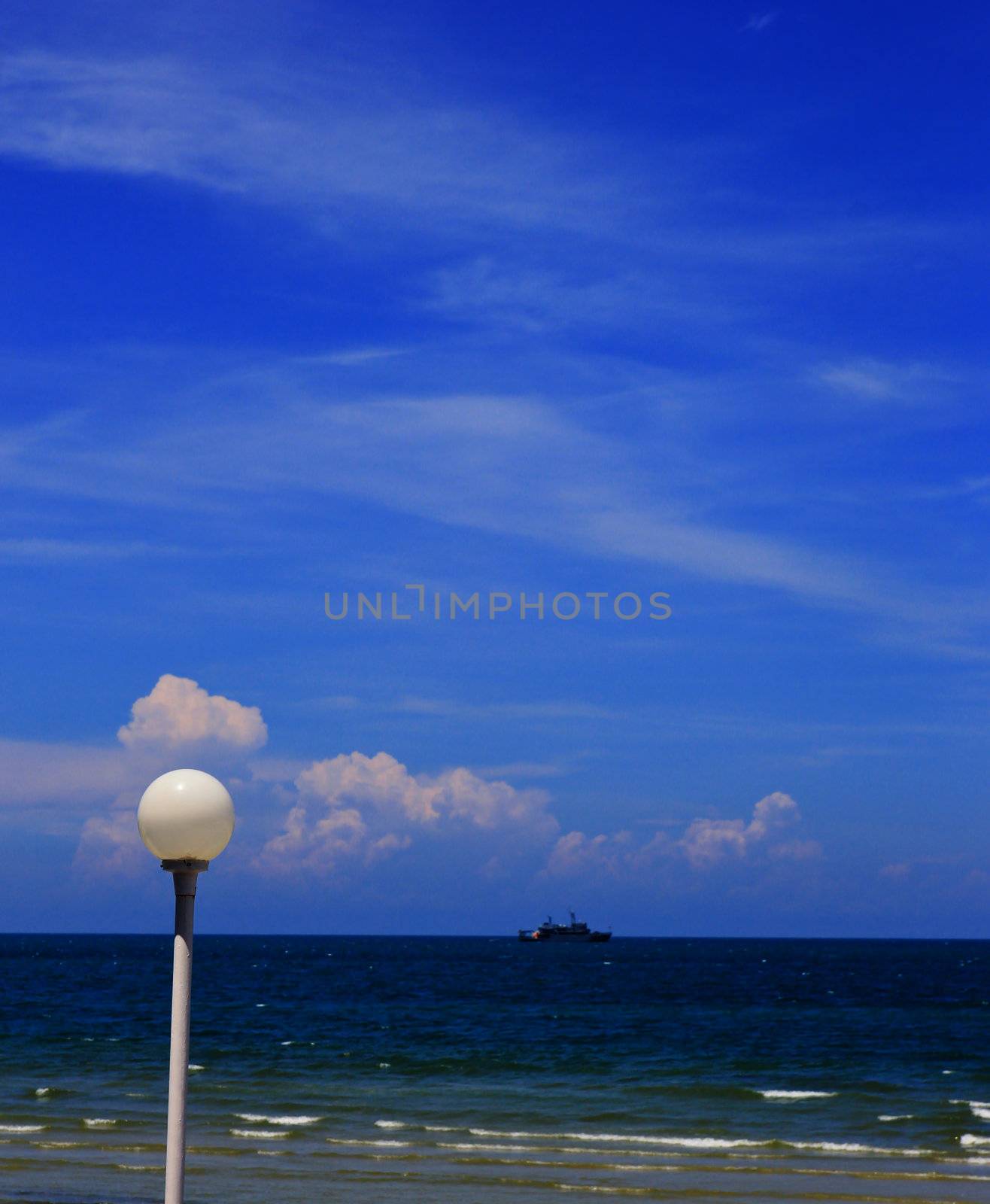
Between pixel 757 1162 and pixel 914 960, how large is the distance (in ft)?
428

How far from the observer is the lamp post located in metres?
5.96

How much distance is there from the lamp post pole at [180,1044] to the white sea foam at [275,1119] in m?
16.0

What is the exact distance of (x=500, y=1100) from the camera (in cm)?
2503

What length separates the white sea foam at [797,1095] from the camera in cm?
2571

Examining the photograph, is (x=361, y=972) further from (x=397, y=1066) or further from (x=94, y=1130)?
(x=94, y=1130)

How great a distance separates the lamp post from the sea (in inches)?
362

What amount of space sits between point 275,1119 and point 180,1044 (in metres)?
16.7

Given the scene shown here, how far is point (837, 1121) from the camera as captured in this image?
73.9ft

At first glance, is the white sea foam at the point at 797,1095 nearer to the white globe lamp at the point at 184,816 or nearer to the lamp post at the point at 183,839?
the lamp post at the point at 183,839

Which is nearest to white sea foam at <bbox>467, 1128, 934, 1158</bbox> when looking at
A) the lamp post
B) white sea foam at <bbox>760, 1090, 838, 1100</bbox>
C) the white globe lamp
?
white sea foam at <bbox>760, 1090, 838, 1100</bbox>

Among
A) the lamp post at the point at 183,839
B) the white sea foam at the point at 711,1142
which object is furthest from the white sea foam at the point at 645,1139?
the lamp post at the point at 183,839

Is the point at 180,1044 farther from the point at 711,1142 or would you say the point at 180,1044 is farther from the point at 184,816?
the point at 711,1142

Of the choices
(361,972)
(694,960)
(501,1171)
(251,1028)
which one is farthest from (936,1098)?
(694,960)

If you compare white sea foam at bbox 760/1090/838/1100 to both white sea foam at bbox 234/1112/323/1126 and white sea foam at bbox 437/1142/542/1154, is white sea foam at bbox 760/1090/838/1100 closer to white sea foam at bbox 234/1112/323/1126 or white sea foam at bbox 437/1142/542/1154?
white sea foam at bbox 437/1142/542/1154
